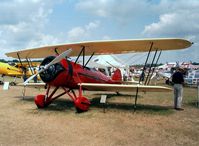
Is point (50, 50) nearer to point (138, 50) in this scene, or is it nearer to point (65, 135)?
point (138, 50)

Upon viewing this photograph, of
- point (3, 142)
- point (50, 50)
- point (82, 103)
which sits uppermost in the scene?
point (50, 50)

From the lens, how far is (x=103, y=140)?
6035mm

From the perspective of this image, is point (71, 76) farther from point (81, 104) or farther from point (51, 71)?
point (81, 104)

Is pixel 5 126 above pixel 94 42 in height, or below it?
below

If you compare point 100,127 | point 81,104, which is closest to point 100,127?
point 100,127

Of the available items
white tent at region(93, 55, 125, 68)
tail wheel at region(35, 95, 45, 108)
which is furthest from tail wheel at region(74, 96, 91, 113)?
white tent at region(93, 55, 125, 68)

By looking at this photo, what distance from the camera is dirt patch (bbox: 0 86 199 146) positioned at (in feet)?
19.6

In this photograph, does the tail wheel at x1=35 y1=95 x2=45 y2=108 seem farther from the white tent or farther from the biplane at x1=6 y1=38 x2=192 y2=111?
the white tent

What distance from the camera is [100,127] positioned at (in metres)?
7.34

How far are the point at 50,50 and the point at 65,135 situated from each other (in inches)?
282

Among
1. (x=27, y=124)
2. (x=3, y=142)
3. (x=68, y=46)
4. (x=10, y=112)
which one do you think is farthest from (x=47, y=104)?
(x=3, y=142)

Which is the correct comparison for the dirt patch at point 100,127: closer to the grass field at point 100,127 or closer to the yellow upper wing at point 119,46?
the grass field at point 100,127

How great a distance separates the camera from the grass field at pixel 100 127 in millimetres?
5980

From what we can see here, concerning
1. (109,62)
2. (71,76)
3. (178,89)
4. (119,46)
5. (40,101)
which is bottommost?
(40,101)
